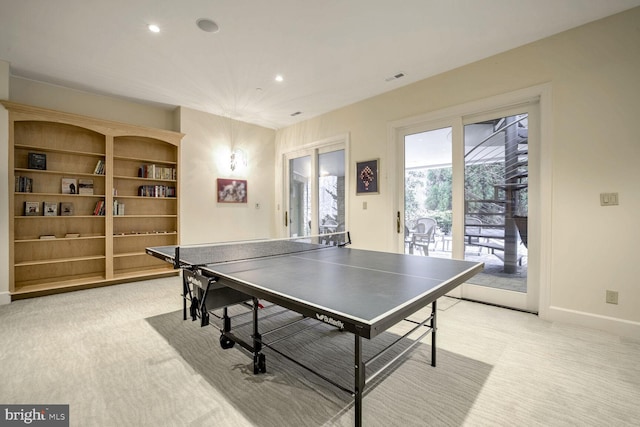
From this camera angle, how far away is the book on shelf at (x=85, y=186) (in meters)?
4.02

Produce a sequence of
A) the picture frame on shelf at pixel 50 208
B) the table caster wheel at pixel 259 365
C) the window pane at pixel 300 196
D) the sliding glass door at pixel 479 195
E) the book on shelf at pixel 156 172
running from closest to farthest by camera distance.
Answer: the table caster wheel at pixel 259 365 < the sliding glass door at pixel 479 195 < the picture frame on shelf at pixel 50 208 < the book on shelf at pixel 156 172 < the window pane at pixel 300 196

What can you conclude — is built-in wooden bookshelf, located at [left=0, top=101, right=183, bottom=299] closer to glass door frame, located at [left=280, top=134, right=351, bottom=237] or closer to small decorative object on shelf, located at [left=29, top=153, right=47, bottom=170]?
small decorative object on shelf, located at [left=29, top=153, right=47, bottom=170]

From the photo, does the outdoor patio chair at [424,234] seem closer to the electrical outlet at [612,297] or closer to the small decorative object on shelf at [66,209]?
the electrical outlet at [612,297]

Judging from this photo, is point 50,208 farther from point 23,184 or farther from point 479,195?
point 479,195

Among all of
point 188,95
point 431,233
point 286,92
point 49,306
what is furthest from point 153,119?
point 431,233

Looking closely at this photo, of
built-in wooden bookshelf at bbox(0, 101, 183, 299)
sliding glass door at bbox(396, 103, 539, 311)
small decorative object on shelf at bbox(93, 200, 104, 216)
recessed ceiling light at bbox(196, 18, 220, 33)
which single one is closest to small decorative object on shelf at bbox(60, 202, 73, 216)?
built-in wooden bookshelf at bbox(0, 101, 183, 299)

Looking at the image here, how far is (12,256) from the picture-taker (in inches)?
134

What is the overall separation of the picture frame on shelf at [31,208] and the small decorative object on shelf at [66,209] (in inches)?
9.3

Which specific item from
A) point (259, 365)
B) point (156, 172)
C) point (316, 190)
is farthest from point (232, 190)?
point (259, 365)

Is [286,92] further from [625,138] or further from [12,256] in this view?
[12,256]

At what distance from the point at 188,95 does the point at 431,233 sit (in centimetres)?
413

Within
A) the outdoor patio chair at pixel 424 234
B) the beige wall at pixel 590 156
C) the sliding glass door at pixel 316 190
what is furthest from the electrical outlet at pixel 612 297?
the sliding glass door at pixel 316 190

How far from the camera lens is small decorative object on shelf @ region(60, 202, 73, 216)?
3.90 m

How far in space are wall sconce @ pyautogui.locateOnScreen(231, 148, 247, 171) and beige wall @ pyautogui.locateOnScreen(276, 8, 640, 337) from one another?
4141mm
